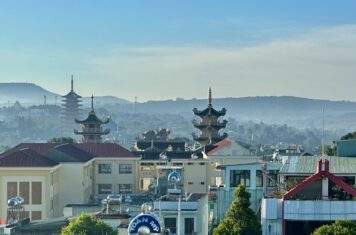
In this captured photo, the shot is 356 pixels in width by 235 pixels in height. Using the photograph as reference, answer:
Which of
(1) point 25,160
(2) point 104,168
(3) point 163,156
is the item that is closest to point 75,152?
(2) point 104,168

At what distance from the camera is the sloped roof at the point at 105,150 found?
61094 mm

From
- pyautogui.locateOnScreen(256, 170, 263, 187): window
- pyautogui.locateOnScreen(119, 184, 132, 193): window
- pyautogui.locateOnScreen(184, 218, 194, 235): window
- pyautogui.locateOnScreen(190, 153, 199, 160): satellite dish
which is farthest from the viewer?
pyautogui.locateOnScreen(190, 153, 199, 160): satellite dish

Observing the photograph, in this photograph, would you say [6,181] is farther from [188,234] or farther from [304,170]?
[304,170]

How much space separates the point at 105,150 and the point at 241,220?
36.9m

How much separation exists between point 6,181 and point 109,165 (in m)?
13.4

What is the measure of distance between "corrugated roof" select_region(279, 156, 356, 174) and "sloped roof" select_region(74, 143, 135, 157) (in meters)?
31.7

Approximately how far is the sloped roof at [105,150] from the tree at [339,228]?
123 ft

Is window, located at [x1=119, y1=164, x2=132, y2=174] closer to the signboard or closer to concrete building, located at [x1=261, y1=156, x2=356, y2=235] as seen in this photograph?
concrete building, located at [x1=261, y1=156, x2=356, y2=235]

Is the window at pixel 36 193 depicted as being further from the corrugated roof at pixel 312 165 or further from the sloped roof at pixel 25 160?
the corrugated roof at pixel 312 165

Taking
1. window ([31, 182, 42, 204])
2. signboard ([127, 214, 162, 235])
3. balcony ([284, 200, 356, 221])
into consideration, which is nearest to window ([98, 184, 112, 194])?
window ([31, 182, 42, 204])

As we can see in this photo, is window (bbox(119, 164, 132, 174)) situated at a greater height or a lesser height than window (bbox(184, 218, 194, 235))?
greater

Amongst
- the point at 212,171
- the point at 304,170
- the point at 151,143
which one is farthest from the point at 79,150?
the point at 304,170

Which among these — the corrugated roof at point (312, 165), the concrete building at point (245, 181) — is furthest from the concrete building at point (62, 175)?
the corrugated roof at point (312, 165)

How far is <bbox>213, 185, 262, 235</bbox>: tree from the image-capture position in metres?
25.2
